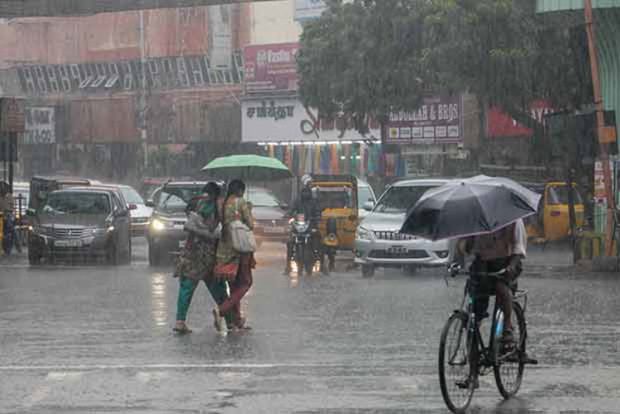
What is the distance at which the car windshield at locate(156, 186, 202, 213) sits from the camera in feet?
110

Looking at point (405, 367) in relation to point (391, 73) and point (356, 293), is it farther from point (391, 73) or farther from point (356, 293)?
point (391, 73)

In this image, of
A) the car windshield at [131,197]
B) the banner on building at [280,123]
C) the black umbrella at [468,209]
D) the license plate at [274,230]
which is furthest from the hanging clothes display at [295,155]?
the black umbrella at [468,209]

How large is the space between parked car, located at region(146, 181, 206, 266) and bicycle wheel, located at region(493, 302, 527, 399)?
19.9m

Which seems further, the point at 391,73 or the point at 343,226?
the point at 391,73

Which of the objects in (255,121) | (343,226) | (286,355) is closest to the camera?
(286,355)

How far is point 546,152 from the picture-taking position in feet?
147

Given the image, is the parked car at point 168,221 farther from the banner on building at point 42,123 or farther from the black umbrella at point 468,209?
the banner on building at point 42,123

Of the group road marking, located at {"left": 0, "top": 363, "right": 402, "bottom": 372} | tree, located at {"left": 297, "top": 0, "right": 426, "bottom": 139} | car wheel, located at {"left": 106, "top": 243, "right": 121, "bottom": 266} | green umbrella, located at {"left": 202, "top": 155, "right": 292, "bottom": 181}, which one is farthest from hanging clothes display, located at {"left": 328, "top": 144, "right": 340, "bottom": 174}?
road marking, located at {"left": 0, "top": 363, "right": 402, "bottom": 372}

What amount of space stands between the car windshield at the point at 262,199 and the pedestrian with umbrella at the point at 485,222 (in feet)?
95.4

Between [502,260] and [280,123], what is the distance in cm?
6457

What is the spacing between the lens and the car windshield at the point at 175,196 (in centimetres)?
3350

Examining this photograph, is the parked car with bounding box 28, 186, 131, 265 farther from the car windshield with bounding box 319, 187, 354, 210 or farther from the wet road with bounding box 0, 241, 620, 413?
the wet road with bounding box 0, 241, 620, 413

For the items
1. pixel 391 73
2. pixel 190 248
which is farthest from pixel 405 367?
pixel 391 73

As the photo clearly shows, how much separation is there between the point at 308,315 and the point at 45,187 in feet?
81.0
